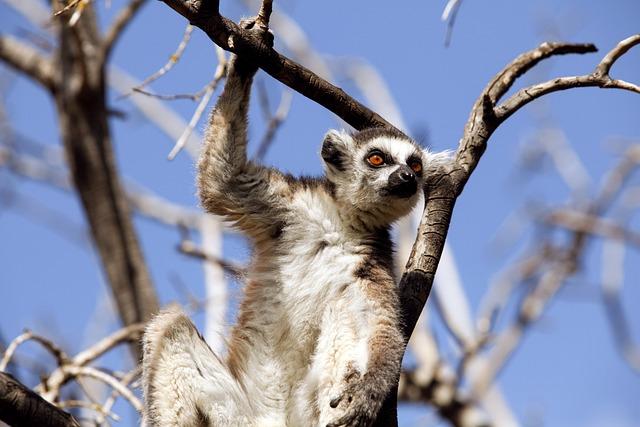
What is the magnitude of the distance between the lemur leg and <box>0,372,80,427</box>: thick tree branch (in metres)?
0.87

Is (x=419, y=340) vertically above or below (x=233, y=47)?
above

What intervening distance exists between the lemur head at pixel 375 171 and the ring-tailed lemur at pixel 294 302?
1 centimetres

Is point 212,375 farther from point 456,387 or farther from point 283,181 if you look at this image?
point 456,387

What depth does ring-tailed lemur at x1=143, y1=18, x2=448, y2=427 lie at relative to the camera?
595cm

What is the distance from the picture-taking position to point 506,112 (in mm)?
6504

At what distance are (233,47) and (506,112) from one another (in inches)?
83.7

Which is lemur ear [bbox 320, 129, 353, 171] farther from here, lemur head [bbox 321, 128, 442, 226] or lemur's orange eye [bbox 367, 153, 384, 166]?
lemur's orange eye [bbox 367, 153, 384, 166]

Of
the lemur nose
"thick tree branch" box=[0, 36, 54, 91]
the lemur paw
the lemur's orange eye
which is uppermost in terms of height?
"thick tree branch" box=[0, 36, 54, 91]

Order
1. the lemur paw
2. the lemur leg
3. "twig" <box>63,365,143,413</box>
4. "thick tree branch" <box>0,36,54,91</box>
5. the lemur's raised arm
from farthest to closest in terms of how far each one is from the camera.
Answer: "thick tree branch" <box>0,36,54,91</box> → "twig" <box>63,365,143,413</box> → the lemur's raised arm → the lemur leg → the lemur paw

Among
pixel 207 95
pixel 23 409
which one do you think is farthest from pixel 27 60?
pixel 23 409

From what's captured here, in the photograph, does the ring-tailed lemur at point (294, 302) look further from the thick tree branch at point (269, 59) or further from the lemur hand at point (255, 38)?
the thick tree branch at point (269, 59)

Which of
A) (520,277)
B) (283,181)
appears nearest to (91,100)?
(283,181)

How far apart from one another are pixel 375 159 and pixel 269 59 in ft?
5.97

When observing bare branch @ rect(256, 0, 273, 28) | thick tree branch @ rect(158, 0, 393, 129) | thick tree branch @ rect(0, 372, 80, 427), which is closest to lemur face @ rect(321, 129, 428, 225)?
thick tree branch @ rect(158, 0, 393, 129)
